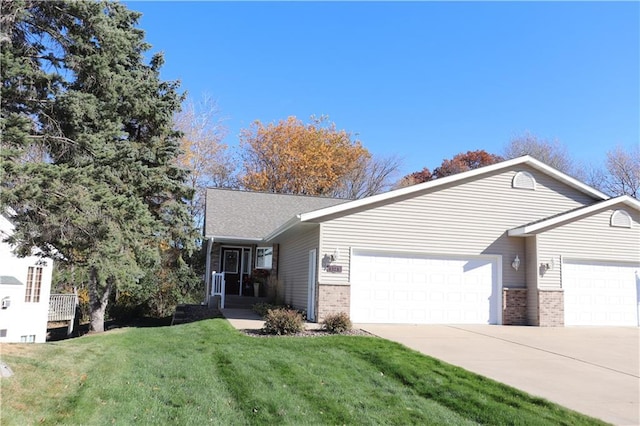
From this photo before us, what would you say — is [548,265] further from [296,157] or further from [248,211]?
[296,157]

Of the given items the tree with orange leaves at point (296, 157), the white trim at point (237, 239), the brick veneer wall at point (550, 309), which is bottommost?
the brick veneer wall at point (550, 309)

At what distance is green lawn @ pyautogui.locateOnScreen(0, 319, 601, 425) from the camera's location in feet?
17.8

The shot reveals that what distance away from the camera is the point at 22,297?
1986 centimetres

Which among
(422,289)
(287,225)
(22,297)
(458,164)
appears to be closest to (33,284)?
(22,297)

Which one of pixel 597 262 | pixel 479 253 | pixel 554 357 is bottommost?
pixel 554 357

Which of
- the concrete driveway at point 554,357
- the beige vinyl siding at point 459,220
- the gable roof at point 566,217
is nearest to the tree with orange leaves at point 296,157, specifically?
the beige vinyl siding at point 459,220

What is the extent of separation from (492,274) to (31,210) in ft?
38.9

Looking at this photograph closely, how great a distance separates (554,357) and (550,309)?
5.46 m

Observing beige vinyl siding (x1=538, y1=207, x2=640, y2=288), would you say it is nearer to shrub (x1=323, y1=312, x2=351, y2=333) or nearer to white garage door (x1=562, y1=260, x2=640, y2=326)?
white garage door (x1=562, y1=260, x2=640, y2=326)

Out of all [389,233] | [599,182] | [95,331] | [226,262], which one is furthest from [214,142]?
[599,182]

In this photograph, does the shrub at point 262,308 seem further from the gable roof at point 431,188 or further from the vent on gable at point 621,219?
the vent on gable at point 621,219

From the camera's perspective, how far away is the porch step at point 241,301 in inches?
736

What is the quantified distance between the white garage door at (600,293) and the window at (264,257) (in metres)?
10.9

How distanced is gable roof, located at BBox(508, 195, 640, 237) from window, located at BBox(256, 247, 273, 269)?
380 inches
